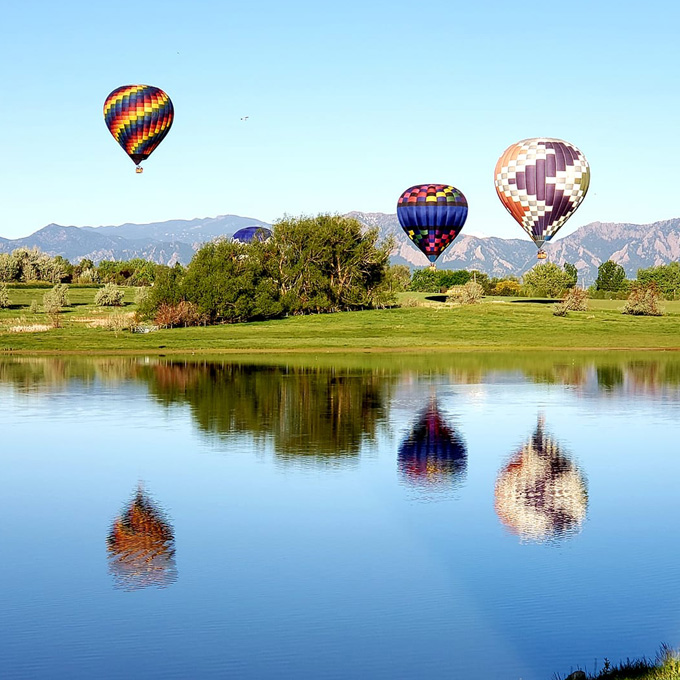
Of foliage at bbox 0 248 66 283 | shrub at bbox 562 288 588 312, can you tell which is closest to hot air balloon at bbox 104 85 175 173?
shrub at bbox 562 288 588 312

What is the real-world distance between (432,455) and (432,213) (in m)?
75.5

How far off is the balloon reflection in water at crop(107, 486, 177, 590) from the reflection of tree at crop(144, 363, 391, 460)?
316 inches

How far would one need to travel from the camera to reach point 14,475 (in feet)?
90.3

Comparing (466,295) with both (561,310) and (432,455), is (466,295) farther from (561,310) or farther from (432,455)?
(432,455)

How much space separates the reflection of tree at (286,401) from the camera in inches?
1316

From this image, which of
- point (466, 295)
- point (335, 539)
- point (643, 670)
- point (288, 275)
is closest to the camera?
point (643, 670)

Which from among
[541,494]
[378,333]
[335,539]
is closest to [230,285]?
[378,333]

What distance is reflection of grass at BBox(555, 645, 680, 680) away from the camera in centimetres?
1229

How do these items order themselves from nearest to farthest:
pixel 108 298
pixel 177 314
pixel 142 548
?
1. pixel 142 548
2. pixel 177 314
3. pixel 108 298

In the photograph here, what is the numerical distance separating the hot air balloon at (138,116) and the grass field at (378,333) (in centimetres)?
1596

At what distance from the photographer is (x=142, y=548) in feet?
64.5

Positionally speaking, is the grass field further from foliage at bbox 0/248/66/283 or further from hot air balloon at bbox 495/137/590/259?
foliage at bbox 0/248/66/283

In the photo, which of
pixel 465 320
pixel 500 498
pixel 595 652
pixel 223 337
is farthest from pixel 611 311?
pixel 595 652

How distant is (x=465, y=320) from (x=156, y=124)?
32.2 metres
